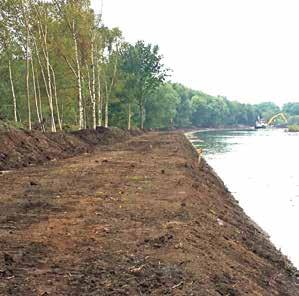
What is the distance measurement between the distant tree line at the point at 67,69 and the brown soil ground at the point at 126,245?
2063cm

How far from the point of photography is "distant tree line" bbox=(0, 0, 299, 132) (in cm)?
3597

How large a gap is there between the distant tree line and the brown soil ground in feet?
67.7

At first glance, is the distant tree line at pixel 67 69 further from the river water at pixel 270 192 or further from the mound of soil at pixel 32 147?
the river water at pixel 270 192

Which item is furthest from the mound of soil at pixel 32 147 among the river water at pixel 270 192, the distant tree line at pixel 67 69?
the river water at pixel 270 192

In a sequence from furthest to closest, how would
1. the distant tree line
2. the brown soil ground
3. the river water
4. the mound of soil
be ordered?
1. the distant tree line
2. the mound of soil
3. the river water
4. the brown soil ground

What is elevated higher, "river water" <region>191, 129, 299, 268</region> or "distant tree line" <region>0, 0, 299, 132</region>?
"distant tree line" <region>0, 0, 299, 132</region>

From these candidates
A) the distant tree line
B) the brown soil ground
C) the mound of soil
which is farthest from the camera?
the distant tree line

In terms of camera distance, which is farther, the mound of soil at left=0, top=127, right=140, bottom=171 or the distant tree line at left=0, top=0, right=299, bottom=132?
the distant tree line at left=0, top=0, right=299, bottom=132

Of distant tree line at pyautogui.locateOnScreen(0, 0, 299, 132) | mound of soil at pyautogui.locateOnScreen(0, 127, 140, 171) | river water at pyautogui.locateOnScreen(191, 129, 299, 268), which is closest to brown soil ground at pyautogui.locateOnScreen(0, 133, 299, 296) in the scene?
river water at pyautogui.locateOnScreen(191, 129, 299, 268)

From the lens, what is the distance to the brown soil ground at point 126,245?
6.34 metres

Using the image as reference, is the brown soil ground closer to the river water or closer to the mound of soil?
the river water

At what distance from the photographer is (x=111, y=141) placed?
42.4 metres

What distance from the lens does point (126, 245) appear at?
8.00m

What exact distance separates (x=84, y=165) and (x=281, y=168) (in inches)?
825
